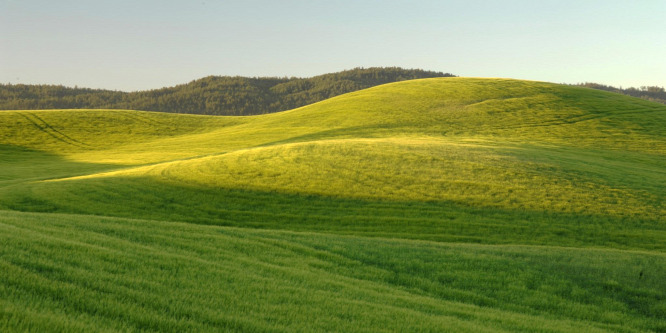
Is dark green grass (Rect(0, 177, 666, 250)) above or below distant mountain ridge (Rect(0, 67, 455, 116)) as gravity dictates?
below

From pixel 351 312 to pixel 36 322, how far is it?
3937mm

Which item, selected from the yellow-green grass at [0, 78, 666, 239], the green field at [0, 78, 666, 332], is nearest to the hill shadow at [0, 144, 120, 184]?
the yellow-green grass at [0, 78, 666, 239]

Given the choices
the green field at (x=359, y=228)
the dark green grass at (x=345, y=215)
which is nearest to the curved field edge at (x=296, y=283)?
the green field at (x=359, y=228)

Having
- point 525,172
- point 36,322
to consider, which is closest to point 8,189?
point 36,322

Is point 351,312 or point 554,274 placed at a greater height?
point 351,312

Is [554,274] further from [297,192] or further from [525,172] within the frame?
[525,172]

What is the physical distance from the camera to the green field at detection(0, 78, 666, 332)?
6.37m

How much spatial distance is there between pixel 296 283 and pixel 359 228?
12684 millimetres

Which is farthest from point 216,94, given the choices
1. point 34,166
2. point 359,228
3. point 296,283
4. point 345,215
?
point 296,283

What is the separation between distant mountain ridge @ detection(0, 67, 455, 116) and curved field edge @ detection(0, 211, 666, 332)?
445 ft

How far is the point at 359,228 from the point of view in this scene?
68.4 ft

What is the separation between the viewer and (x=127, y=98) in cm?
15875

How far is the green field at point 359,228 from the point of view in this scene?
6.37 m

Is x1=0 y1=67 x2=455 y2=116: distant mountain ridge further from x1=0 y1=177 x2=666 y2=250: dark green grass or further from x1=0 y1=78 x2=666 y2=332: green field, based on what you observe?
x1=0 y1=177 x2=666 y2=250: dark green grass
